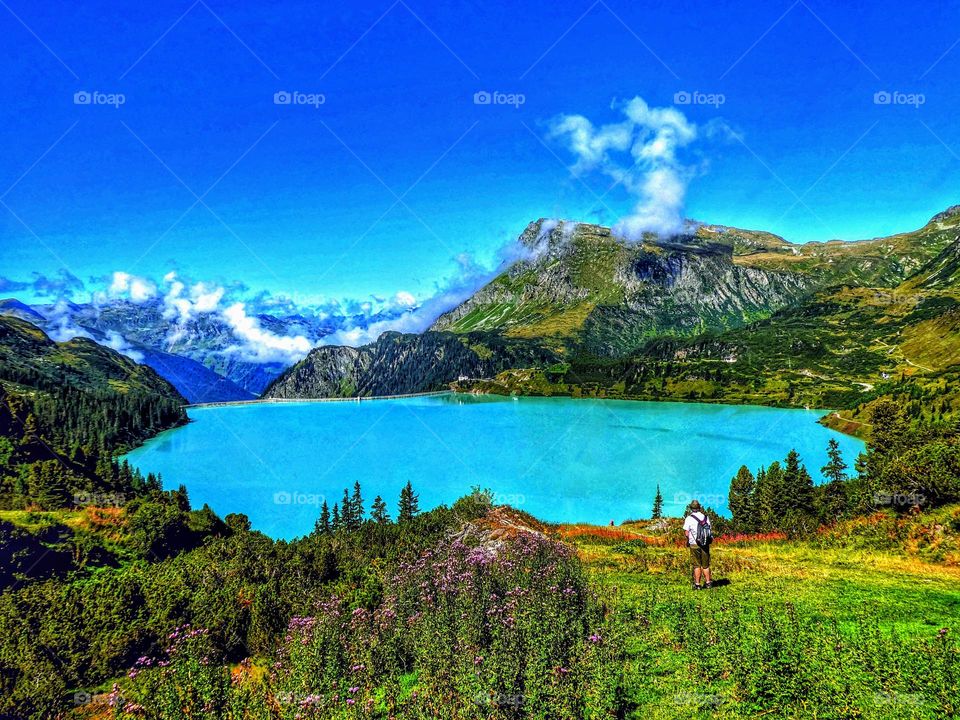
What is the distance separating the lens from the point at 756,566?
66.5ft

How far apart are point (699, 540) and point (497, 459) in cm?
8991

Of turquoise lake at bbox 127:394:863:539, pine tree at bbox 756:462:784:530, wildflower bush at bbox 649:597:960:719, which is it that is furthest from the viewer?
turquoise lake at bbox 127:394:863:539

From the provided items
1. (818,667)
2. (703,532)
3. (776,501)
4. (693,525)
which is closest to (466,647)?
(818,667)

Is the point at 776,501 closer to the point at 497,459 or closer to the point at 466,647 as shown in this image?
the point at 466,647

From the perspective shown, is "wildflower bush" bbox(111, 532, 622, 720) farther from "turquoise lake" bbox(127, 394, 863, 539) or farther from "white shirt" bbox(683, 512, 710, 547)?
"turquoise lake" bbox(127, 394, 863, 539)

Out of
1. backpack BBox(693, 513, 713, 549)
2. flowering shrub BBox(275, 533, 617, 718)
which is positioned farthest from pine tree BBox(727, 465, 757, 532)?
flowering shrub BBox(275, 533, 617, 718)

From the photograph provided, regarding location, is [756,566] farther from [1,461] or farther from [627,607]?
[1,461]

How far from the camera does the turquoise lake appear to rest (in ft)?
248

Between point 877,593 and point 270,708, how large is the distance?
16.3m

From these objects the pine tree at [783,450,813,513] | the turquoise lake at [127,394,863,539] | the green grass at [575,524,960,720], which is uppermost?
the turquoise lake at [127,394,863,539]

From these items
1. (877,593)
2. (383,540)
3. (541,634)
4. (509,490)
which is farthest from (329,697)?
(509,490)

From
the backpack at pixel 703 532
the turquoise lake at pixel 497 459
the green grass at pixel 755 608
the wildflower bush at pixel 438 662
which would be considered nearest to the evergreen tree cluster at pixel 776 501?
the turquoise lake at pixel 497 459

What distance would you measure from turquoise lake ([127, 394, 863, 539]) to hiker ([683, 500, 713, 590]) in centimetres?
4664

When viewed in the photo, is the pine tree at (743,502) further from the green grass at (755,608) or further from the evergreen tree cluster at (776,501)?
the green grass at (755,608)
